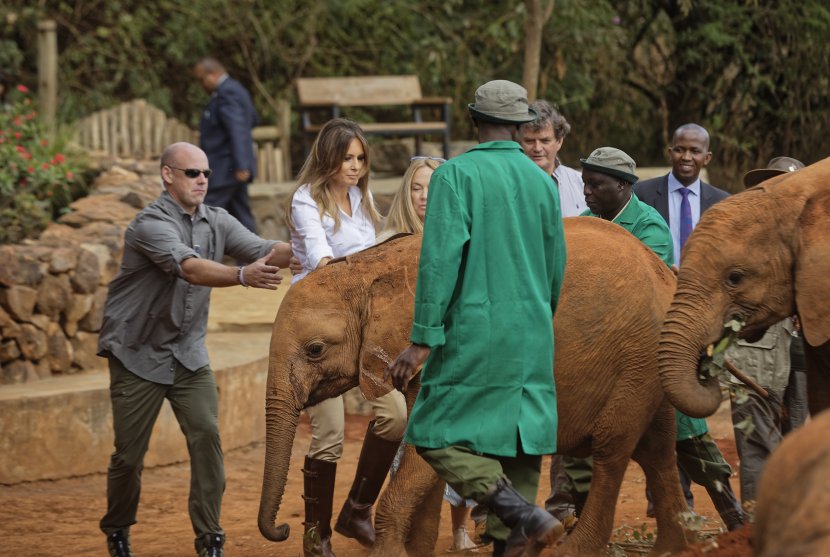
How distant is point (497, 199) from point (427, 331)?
57cm

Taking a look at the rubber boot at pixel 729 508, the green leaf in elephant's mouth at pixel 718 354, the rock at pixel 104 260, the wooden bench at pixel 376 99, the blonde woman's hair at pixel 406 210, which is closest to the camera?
the green leaf in elephant's mouth at pixel 718 354

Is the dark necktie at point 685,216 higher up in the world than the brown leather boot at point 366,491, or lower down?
higher up

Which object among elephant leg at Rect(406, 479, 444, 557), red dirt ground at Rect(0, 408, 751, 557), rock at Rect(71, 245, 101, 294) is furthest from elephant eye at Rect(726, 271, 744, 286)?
rock at Rect(71, 245, 101, 294)

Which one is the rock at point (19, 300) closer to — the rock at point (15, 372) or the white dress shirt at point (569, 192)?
the rock at point (15, 372)

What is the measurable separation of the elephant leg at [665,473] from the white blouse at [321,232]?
176 centimetres

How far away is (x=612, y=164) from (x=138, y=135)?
36.3 feet

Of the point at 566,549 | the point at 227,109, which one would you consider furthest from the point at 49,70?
the point at 566,549

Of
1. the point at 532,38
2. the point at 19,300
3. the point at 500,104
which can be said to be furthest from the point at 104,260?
the point at 500,104

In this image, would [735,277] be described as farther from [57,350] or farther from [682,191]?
[57,350]

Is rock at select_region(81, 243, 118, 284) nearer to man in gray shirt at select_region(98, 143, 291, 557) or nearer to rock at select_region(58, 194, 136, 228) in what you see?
rock at select_region(58, 194, 136, 228)

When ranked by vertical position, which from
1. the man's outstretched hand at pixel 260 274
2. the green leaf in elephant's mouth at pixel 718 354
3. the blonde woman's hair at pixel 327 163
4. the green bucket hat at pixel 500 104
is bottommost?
the green leaf in elephant's mouth at pixel 718 354

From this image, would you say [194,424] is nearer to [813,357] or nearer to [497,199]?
[497,199]

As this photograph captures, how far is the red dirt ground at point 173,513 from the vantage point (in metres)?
7.89

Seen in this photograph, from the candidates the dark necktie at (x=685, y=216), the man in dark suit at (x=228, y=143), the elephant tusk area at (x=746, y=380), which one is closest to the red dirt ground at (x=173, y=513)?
the elephant tusk area at (x=746, y=380)
